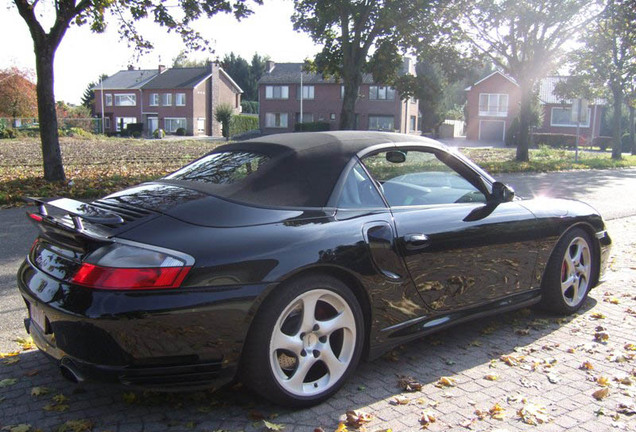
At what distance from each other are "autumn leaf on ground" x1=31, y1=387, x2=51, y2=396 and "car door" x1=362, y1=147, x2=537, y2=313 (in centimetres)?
223

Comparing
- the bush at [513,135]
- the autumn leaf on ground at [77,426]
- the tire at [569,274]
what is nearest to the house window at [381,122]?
the bush at [513,135]

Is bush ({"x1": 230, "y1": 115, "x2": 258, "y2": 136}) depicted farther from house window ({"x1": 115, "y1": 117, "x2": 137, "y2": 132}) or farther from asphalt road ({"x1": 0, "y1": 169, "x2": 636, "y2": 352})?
asphalt road ({"x1": 0, "y1": 169, "x2": 636, "y2": 352})

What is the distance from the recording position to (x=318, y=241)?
10.0 feet

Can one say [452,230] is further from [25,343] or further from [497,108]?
[497,108]

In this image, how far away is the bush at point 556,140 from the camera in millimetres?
53312

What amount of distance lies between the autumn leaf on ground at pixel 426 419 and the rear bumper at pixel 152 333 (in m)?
1.04

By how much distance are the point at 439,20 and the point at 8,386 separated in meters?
24.2

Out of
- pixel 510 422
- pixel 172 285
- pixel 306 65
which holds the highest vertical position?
pixel 306 65

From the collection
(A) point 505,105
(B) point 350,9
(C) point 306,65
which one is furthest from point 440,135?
(B) point 350,9

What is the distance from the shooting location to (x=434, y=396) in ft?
10.9

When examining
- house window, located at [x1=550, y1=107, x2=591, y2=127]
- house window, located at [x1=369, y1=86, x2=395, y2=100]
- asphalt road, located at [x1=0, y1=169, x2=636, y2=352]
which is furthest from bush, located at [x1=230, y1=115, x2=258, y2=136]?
asphalt road, located at [x1=0, y1=169, x2=636, y2=352]

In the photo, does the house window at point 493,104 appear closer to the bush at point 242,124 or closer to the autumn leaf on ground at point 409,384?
the bush at point 242,124

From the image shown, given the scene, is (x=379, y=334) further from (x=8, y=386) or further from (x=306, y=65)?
(x=306, y=65)

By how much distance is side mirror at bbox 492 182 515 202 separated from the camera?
4.15m
